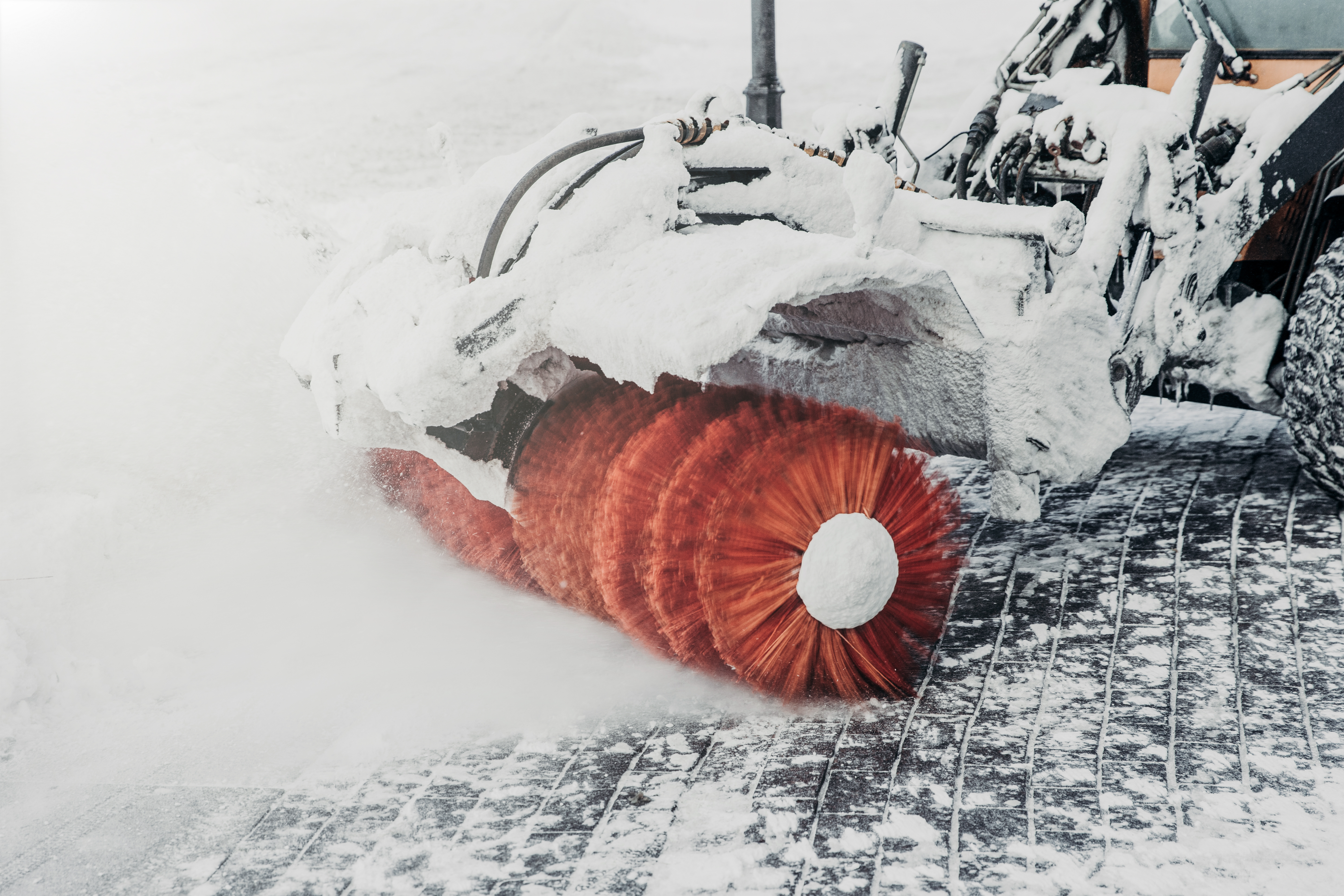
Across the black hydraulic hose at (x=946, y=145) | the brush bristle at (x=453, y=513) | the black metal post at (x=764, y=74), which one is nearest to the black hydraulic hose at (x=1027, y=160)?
the black hydraulic hose at (x=946, y=145)

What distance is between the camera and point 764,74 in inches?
283

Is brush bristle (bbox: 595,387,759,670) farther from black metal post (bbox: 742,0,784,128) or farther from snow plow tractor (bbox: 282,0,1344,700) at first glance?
black metal post (bbox: 742,0,784,128)

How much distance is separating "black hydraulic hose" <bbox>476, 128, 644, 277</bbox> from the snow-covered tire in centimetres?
209

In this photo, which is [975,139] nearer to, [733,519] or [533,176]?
[533,176]

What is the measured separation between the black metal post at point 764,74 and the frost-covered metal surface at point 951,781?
200 inches

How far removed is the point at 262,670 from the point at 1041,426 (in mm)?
2124

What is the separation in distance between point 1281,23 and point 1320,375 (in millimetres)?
1532

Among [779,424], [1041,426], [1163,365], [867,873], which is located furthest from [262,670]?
[1163,365]

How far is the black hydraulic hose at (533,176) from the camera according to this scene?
7.91 ft

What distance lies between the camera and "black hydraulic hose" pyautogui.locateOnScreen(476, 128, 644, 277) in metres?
2.41

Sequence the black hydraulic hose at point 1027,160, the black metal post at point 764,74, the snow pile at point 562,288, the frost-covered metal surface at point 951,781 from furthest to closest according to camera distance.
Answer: the black metal post at point 764,74, the black hydraulic hose at point 1027,160, the snow pile at point 562,288, the frost-covered metal surface at point 951,781

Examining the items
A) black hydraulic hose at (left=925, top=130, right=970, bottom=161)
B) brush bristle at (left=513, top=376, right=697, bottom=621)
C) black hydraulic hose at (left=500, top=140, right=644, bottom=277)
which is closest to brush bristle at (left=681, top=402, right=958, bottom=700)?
brush bristle at (left=513, top=376, right=697, bottom=621)

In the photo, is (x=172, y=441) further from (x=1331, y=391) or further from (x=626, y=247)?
(x=1331, y=391)

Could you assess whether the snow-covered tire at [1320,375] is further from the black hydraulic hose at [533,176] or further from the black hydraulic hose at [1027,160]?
the black hydraulic hose at [533,176]
